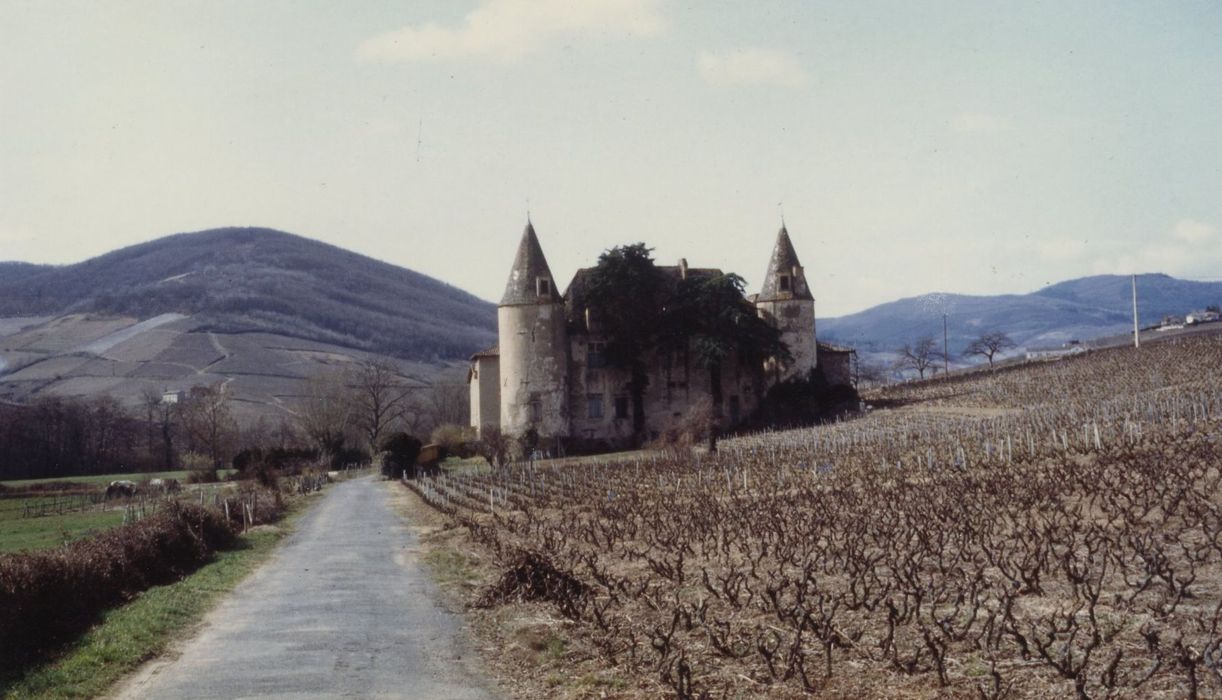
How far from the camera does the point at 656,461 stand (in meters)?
39.9

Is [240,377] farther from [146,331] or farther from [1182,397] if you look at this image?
[1182,397]

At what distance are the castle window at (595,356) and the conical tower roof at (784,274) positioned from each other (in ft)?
30.8

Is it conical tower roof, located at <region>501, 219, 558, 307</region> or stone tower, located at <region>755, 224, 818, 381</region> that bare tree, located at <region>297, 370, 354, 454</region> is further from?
stone tower, located at <region>755, 224, 818, 381</region>

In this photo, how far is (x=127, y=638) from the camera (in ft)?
41.7

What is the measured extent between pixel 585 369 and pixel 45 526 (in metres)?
27.3

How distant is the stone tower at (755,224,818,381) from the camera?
56.9m

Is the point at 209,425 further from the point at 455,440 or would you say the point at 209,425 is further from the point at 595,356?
the point at 595,356

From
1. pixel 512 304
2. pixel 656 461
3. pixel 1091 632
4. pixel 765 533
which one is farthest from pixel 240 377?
pixel 1091 632

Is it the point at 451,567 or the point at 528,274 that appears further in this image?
the point at 528,274

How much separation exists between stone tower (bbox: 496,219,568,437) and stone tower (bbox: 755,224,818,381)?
11409mm

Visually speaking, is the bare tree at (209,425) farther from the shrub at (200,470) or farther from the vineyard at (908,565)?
the vineyard at (908,565)

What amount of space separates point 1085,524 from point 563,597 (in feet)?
25.7

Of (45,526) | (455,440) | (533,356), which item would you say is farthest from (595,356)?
(45,526)

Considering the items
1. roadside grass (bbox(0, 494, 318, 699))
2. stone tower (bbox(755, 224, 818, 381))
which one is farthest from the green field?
stone tower (bbox(755, 224, 818, 381))
